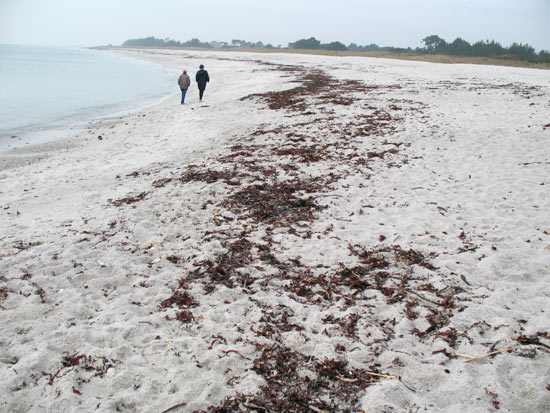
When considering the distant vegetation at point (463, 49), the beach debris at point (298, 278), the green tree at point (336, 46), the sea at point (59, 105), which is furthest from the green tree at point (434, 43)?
the beach debris at point (298, 278)

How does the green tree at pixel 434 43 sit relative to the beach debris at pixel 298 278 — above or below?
above

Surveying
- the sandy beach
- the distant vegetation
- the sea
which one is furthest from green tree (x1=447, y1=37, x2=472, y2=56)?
the sandy beach

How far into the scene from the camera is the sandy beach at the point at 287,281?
284 centimetres

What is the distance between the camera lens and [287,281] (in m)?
4.20

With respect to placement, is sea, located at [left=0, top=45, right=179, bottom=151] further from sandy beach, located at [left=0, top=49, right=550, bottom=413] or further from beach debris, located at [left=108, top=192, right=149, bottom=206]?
beach debris, located at [left=108, top=192, right=149, bottom=206]

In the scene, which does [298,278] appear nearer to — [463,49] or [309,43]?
[463,49]

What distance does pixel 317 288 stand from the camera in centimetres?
405

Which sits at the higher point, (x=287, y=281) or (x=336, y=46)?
(x=336, y=46)

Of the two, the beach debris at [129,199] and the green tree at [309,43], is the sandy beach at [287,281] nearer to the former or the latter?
the beach debris at [129,199]

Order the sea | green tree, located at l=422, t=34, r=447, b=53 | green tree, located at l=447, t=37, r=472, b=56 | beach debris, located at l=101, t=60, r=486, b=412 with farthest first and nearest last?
1. green tree, located at l=422, t=34, r=447, b=53
2. green tree, located at l=447, t=37, r=472, b=56
3. the sea
4. beach debris, located at l=101, t=60, r=486, b=412

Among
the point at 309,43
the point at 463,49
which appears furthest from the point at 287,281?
the point at 309,43

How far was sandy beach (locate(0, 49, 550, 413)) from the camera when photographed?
2.84m

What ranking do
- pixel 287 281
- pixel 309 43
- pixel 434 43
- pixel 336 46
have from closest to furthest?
1. pixel 287 281
2. pixel 434 43
3. pixel 336 46
4. pixel 309 43

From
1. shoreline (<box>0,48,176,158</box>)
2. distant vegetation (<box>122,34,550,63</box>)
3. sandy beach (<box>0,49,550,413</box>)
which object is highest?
distant vegetation (<box>122,34,550,63</box>)
